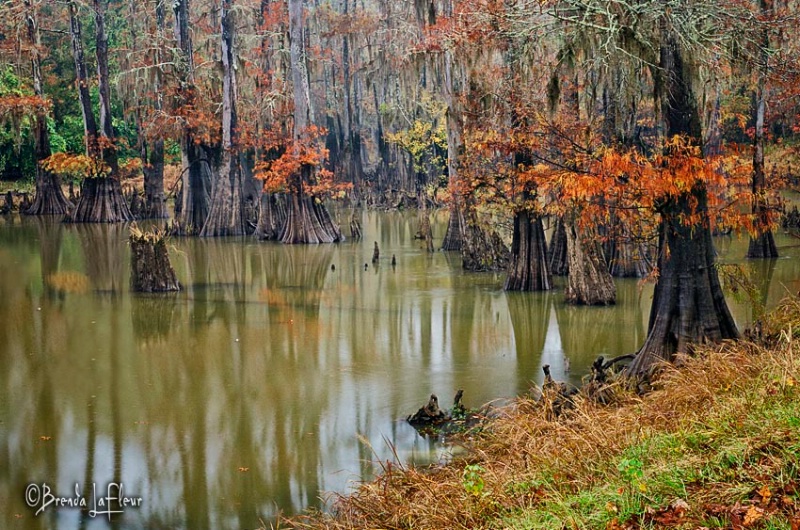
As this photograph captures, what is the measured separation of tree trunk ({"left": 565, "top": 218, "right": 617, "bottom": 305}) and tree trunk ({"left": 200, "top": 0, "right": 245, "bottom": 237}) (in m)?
13.7

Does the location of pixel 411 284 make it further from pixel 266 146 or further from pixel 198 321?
pixel 266 146

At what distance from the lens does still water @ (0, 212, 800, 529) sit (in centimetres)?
662

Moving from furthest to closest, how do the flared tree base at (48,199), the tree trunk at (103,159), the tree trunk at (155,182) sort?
the flared tree base at (48,199)
the tree trunk at (155,182)
the tree trunk at (103,159)

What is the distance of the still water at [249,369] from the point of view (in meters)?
6.62

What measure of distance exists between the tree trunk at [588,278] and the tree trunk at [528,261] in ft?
3.70

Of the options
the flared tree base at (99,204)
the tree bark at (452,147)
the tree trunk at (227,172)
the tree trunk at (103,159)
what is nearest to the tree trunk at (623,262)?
the tree bark at (452,147)

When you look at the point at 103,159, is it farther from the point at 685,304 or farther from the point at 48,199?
the point at 685,304

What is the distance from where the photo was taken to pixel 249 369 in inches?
391

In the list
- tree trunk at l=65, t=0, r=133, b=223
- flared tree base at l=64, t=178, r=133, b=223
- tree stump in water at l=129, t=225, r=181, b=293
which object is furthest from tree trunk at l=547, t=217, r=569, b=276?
flared tree base at l=64, t=178, r=133, b=223

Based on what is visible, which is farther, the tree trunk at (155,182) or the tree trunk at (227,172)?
the tree trunk at (155,182)

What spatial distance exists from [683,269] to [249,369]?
4.69m

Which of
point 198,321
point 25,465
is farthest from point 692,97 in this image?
point 198,321

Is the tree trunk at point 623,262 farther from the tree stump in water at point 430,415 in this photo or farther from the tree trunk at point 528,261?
the tree stump in water at point 430,415

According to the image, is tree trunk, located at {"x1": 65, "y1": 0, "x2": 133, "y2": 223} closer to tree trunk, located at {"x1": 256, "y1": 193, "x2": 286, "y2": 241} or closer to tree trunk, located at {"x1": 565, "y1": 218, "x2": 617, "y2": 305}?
tree trunk, located at {"x1": 256, "y1": 193, "x2": 286, "y2": 241}
